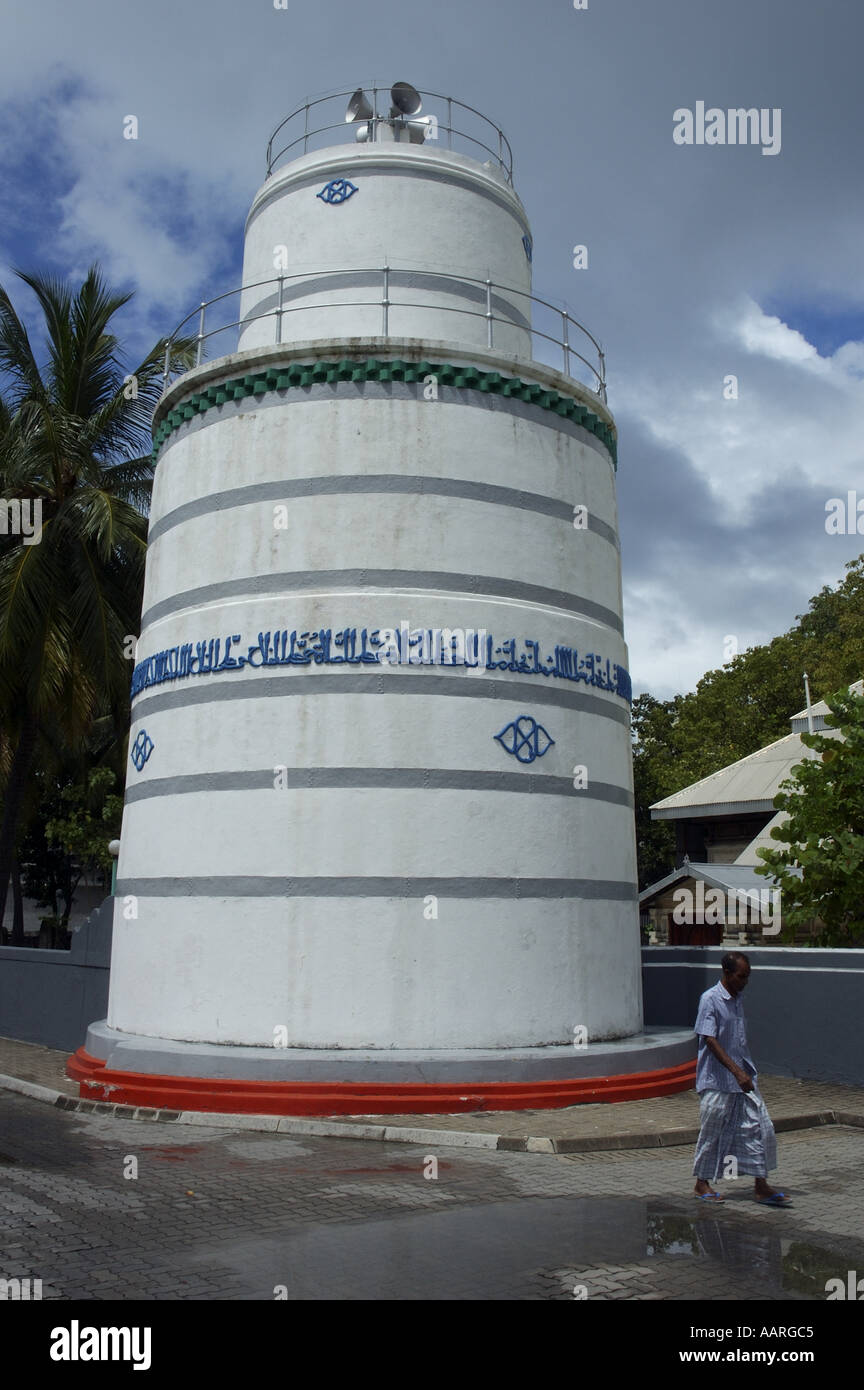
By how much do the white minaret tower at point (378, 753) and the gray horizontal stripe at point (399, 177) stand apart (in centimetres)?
180

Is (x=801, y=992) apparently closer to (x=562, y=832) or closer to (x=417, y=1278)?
(x=562, y=832)

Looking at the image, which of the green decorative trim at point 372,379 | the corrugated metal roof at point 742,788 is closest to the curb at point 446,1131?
the green decorative trim at point 372,379

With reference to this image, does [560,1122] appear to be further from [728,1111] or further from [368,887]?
[368,887]

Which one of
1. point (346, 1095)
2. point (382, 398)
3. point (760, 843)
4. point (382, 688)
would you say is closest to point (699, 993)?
point (346, 1095)

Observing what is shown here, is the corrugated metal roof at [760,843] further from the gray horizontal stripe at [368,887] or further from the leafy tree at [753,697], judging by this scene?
the gray horizontal stripe at [368,887]

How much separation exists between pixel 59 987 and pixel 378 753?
28.2 feet

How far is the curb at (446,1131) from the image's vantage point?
10359 mm

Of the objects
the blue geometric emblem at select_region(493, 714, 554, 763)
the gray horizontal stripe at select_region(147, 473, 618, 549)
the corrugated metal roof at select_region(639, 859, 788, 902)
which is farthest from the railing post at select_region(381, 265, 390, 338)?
the corrugated metal roof at select_region(639, 859, 788, 902)

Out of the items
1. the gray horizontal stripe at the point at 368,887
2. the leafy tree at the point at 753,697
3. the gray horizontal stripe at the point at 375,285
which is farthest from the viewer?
the leafy tree at the point at 753,697

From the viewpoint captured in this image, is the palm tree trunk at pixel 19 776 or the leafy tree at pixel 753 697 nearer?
the palm tree trunk at pixel 19 776

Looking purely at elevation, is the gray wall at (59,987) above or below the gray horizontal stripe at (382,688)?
below

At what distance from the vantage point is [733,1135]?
8453mm

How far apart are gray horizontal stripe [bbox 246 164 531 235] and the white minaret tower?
180 centimetres

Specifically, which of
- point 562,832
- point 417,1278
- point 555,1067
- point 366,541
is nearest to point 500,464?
point 366,541
